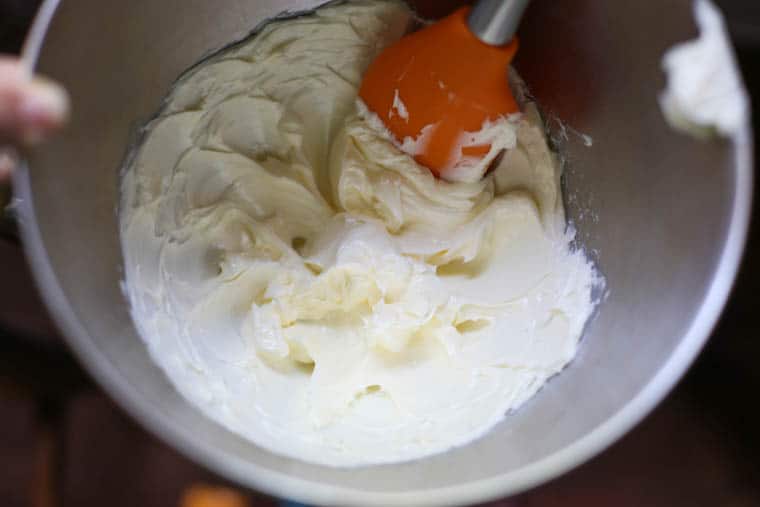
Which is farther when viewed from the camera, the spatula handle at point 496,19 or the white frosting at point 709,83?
the spatula handle at point 496,19

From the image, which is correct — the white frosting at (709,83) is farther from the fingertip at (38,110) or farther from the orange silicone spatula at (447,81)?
the fingertip at (38,110)

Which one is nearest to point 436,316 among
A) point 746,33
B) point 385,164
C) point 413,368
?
point 413,368

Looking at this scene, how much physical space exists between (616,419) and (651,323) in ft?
0.34

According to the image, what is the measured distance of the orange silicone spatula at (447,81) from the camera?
758mm

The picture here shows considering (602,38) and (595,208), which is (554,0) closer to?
(602,38)

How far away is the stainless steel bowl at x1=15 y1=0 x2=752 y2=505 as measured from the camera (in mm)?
629

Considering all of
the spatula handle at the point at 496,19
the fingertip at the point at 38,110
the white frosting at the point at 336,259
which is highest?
the fingertip at the point at 38,110

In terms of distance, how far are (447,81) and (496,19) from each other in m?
0.10

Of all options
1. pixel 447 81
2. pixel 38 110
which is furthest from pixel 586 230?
pixel 38 110

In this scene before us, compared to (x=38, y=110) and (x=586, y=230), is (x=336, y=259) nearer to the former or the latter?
(x=586, y=230)

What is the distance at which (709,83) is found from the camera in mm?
580

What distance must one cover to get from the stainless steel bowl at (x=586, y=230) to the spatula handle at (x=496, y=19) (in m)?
0.07

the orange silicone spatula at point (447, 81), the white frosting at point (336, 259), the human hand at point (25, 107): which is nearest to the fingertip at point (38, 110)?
the human hand at point (25, 107)

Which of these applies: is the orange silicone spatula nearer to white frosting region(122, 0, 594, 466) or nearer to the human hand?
white frosting region(122, 0, 594, 466)
